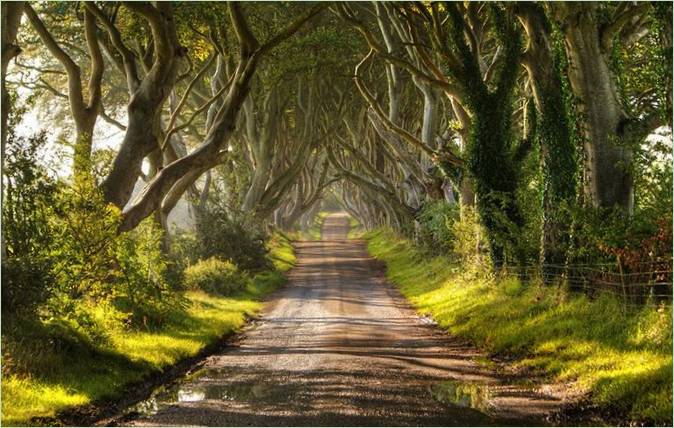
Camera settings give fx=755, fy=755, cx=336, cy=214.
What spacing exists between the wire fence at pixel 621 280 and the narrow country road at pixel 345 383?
7.54 ft

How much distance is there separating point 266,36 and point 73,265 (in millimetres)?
16313

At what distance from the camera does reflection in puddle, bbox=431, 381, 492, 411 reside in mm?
9484

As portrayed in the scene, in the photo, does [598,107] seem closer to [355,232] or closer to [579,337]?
[579,337]

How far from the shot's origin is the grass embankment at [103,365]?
9.10 meters

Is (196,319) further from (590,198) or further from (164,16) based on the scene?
(590,198)

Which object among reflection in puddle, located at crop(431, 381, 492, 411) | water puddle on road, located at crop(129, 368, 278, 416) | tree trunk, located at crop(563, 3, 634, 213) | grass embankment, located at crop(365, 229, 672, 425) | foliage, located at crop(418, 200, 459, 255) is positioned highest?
tree trunk, located at crop(563, 3, 634, 213)

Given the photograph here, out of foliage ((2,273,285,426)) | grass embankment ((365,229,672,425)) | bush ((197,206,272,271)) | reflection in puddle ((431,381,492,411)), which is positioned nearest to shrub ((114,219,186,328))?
foliage ((2,273,285,426))

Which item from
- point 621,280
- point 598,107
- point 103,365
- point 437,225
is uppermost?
point 598,107

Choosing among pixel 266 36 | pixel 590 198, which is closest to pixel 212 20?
pixel 266 36

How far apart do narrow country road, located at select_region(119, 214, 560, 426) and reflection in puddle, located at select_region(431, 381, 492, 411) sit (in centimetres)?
1

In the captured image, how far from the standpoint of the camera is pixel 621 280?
11867mm

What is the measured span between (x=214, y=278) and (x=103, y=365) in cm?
1408

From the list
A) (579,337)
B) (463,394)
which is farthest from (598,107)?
(463,394)

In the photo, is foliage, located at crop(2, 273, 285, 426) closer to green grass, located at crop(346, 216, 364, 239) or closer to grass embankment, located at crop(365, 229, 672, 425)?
grass embankment, located at crop(365, 229, 672, 425)
